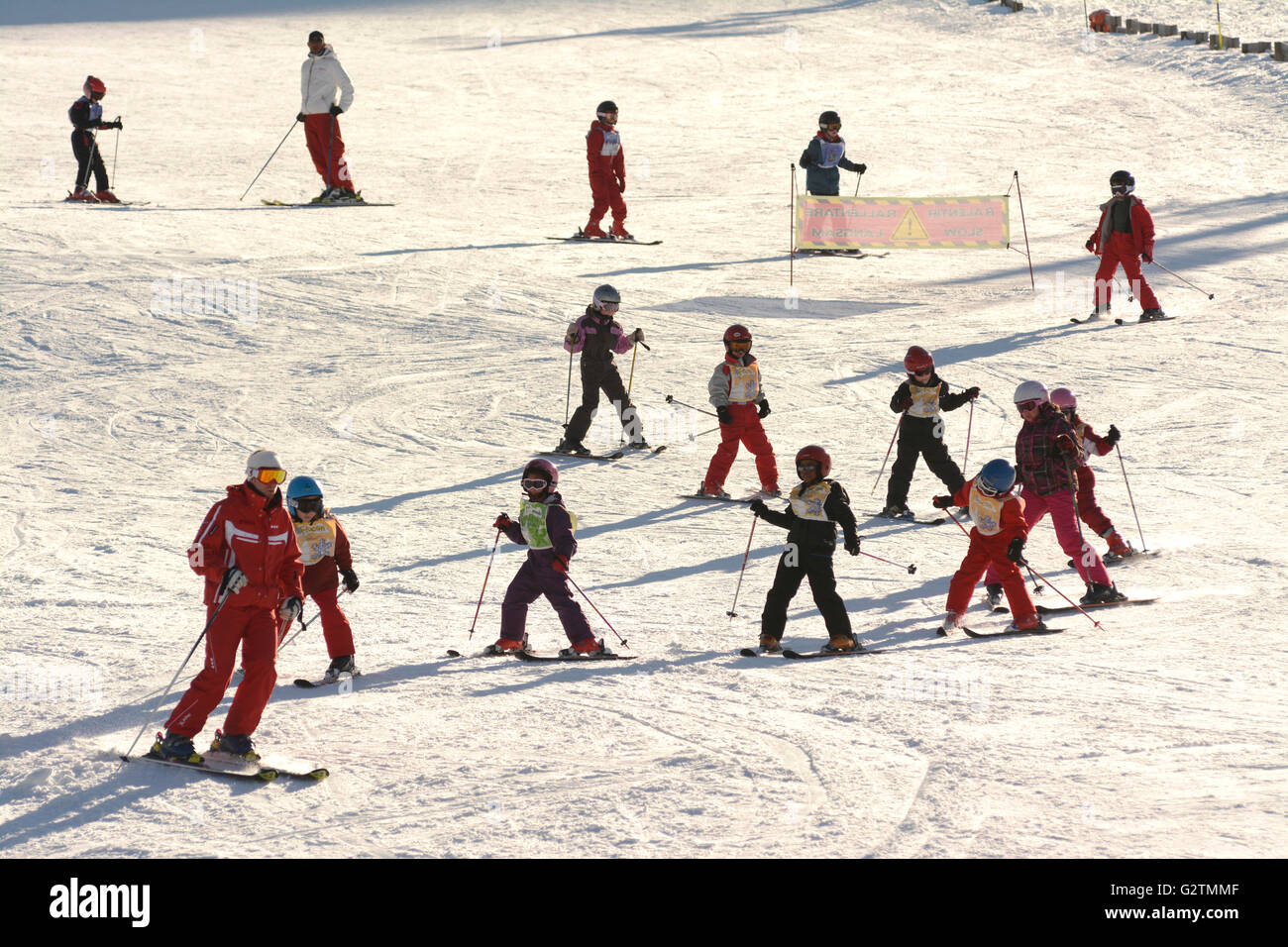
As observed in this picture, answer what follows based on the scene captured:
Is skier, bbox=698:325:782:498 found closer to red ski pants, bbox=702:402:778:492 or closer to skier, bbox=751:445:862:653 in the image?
red ski pants, bbox=702:402:778:492

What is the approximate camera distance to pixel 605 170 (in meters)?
19.0

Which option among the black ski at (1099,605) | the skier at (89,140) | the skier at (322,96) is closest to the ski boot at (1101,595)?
the black ski at (1099,605)

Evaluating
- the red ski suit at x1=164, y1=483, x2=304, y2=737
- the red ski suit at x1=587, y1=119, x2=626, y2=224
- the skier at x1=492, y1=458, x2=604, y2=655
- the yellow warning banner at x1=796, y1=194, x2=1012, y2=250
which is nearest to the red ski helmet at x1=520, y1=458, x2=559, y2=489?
the skier at x1=492, y1=458, x2=604, y2=655

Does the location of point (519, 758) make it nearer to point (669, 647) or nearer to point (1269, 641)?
point (669, 647)

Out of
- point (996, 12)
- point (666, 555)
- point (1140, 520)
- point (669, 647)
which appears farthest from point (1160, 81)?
point (669, 647)

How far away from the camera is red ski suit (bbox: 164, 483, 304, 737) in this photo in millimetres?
7160

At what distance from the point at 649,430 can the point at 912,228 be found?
616 centimetres

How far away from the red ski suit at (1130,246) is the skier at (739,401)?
19.2ft

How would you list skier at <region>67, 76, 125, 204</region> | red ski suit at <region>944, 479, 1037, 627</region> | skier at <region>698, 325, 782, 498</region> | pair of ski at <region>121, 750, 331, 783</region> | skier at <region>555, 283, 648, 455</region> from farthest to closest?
skier at <region>67, 76, 125, 204</region> < skier at <region>555, 283, 648, 455</region> < skier at <region>698, 325, 782, 498</region> < red ski suit at <region>944, 479, 1037, 627</region> < pair of ski at <region>121, 750, 331, 783</region>

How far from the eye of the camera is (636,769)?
7.09 metres

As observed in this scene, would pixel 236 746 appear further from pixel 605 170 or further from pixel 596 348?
pixel 605 170

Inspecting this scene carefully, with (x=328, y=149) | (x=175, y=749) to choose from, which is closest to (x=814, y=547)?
(x=175, y=749)

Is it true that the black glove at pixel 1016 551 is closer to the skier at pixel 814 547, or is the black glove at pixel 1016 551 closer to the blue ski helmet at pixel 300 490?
the skier at pixel 814 547

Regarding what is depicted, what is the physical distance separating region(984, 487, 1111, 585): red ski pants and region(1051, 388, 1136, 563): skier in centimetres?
31
